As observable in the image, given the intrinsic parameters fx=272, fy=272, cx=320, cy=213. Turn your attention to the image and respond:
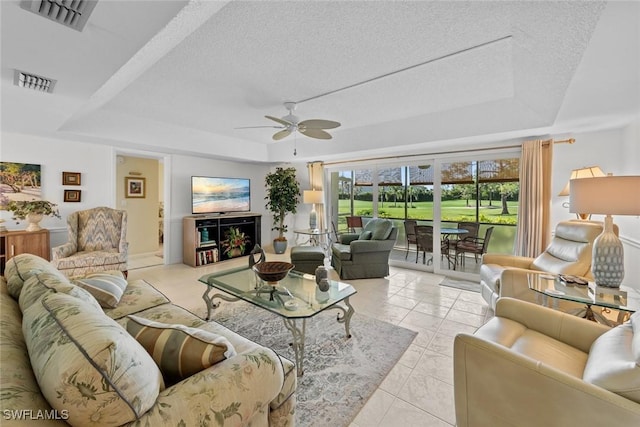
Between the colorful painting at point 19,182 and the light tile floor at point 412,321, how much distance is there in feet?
5.51

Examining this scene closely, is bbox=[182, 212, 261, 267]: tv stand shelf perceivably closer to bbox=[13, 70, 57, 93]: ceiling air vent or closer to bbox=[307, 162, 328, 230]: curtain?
bbox=[307, 162, 328, 230]: curtain

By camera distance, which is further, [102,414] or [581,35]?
[581,35]

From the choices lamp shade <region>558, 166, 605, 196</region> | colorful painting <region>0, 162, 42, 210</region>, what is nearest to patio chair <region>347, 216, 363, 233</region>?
lamp shade <region>558, 166, 605, 196</region>

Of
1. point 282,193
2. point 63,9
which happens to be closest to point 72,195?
point 282,193

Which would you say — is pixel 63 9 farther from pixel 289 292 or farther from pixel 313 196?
pixel 313 196

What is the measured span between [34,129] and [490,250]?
6323 mm

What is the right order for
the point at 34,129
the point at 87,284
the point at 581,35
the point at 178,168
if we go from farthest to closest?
the point at 178,168, the point at 34,129, the point at 87,284, the point at 581,35

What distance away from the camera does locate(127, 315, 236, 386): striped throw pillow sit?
3.43ft

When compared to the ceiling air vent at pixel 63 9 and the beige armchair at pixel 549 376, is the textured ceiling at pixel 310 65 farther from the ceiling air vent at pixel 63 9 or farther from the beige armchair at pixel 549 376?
the beige armchair at pixel 549 376

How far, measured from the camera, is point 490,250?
4137 millimetres

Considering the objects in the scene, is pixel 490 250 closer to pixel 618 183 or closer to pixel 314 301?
pixel 618 183

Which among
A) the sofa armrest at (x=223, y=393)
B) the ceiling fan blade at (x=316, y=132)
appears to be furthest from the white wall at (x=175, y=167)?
the ceiling fan blade at (x=316, y=132)

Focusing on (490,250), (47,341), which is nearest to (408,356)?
(47,341)

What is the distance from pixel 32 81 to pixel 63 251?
229cm
